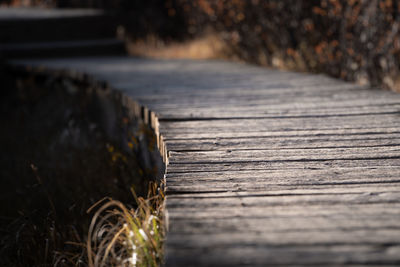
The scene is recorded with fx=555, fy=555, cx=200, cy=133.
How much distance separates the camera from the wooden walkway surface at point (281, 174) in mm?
1584

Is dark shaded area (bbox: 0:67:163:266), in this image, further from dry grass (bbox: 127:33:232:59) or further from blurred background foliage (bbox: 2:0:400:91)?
blurred background foliage (bbox: 2:0:400:91)

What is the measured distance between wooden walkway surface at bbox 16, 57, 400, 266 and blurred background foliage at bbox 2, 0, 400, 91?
93cm

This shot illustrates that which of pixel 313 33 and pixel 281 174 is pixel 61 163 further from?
pixel 313 33

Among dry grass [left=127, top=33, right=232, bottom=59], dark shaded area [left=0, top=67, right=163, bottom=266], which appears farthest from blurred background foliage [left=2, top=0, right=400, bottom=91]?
dark shaded area [left=0, top=67, right=163, bottom=266]

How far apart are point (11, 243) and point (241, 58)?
220 inches

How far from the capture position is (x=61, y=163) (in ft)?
15.8

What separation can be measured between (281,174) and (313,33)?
434cm

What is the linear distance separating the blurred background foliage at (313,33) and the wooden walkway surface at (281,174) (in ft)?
3.04

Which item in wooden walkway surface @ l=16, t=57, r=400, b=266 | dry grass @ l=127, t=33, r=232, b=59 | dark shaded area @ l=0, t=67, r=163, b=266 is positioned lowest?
dark shaded area @ l=0, t=67, r=163, b=266

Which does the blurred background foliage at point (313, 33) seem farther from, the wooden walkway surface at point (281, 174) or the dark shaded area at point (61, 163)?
the dark shaded area at point (61, 163)

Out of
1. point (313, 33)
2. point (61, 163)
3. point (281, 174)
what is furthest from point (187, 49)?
point (281, 174)

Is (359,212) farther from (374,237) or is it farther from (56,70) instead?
(56,70)

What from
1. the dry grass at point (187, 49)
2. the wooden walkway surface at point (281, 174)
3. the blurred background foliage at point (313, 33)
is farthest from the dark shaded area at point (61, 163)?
the blurred background foliage at point (313, 33)

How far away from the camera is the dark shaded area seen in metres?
2.99
